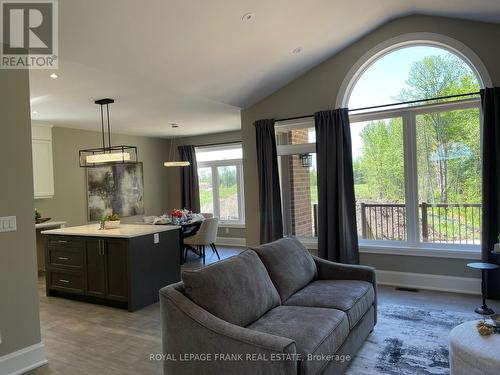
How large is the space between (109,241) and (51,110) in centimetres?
260

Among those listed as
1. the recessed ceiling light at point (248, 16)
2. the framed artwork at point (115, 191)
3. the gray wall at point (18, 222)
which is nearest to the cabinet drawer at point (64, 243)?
the gray wall at point (18, 222)

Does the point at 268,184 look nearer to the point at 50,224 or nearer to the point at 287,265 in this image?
the point at 287,265

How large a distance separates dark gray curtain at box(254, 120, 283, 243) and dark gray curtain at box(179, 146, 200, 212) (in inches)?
138

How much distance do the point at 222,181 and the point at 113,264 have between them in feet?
15.5

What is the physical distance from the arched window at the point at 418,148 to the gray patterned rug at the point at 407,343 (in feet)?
4.46

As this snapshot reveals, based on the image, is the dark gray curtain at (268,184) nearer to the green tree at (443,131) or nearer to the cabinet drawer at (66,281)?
the green tree at (443,131)

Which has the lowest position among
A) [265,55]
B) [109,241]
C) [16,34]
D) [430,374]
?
[430,374]

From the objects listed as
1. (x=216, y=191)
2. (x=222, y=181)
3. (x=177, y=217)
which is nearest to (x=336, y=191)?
(x=177, y=217)

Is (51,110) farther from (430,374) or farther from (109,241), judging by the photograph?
(430,374)

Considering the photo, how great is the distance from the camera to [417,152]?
4.84m

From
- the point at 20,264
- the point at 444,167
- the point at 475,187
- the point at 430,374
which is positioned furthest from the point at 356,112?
the point at 20,264

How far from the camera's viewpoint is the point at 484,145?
412 centimetres

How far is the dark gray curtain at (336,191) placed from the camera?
16.3 ft

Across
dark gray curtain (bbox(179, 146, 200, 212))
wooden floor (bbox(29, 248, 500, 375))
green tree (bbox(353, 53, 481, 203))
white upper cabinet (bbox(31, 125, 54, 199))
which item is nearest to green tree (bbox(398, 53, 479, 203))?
green tree (bbox(353, 53, 481, 203))
